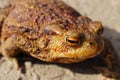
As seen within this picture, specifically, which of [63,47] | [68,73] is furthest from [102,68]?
[63,47]

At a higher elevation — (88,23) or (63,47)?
(88,23)

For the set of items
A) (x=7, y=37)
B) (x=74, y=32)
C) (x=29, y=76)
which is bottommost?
(x=29, y=76)

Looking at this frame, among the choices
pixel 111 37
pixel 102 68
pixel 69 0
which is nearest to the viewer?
pixel 102 68

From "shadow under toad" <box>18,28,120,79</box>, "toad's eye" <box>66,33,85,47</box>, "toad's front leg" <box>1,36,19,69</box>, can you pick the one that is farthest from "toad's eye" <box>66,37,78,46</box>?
"toad's front leg" <box>1,36,19,69</box>

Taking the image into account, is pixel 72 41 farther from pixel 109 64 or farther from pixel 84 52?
pixel 109 64

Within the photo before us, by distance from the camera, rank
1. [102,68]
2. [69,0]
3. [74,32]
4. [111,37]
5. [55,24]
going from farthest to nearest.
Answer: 1. [69,0]
2. [111,37]
3. [102,68]
4. [55,24]
5. [74,32]

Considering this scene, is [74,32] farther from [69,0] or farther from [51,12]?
[69,0]

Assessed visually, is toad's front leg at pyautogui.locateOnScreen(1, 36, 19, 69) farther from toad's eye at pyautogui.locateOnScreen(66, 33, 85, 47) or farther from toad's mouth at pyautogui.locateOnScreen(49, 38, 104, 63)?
toad's eye at pyautogui.locateOnScreen(66, 33, 85, 47)

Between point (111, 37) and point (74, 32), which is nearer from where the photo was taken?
point (74, 32)

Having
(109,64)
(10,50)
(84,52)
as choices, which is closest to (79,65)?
(109,64)
